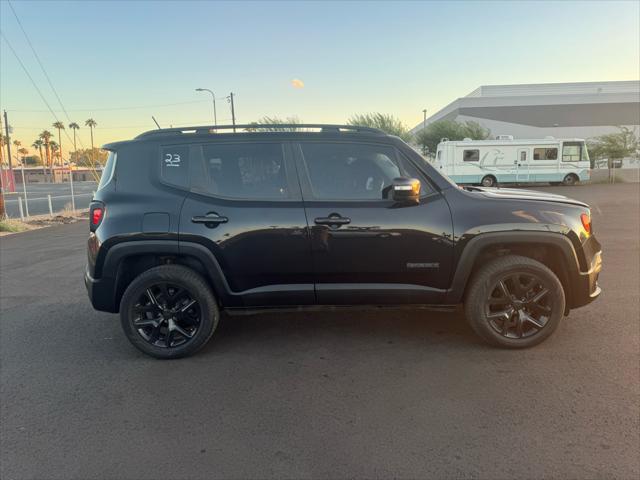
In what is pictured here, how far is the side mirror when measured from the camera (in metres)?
3.46

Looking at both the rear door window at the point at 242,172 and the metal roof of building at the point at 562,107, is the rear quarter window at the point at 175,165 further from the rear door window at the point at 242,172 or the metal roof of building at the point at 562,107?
the metal roof of building at the point at 562,107

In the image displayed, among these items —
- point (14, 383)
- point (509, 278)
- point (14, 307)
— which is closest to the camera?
point (14, 383)

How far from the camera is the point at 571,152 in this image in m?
26.0

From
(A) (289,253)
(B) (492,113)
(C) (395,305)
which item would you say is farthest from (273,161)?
(B) (492,113)

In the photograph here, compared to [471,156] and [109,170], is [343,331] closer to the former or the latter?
[109,170]

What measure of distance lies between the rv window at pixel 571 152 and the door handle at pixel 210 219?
27310mm

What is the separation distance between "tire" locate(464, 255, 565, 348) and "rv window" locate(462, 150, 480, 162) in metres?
24.3

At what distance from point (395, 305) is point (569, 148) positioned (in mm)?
26872

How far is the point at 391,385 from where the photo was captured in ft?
10.8

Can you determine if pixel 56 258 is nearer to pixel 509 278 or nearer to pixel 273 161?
pixel 273 161

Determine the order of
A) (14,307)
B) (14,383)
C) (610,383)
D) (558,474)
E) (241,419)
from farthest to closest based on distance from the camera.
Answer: (14,307)
(14,383)
(610,383)
(241,419)
(558,474)

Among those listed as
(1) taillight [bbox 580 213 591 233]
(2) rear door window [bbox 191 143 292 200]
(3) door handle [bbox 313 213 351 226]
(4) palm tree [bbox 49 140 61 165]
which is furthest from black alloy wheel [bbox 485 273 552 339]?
(4) palm tree [bbox 49 140 61 165]

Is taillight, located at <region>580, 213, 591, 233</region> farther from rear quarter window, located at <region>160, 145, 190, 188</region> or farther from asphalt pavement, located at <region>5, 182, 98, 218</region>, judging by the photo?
asphalt pavement, located at <region>5, 182, 98, 218</region>

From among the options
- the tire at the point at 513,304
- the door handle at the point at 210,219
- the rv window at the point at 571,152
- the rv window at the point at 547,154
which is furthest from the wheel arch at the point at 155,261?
the rv window at the point at 571,152
